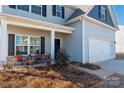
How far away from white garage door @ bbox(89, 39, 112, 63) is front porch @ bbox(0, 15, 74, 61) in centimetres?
277

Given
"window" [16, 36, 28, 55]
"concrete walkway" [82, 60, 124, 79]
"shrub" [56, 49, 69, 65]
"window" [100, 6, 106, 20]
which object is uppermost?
"window" [100, 6, 106, 20]

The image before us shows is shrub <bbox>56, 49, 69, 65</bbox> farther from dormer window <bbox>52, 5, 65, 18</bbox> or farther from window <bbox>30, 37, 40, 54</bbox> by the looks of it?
dormer window <bbox>52, 5, 65, 18</bbox>

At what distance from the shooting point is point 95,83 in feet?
24.5

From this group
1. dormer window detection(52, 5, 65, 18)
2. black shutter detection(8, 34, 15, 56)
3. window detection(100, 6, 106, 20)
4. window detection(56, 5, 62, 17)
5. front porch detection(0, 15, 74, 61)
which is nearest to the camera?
front porch detection(0, 15, 74, 61)

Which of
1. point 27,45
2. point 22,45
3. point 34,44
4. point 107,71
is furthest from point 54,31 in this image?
point 107,71

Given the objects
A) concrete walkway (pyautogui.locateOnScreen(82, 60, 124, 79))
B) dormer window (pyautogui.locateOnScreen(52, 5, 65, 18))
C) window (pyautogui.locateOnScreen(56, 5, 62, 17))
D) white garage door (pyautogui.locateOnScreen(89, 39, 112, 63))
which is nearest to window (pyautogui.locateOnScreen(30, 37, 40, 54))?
dormer window (pyautogui.locateOnScreen(52, 5, 65, 18))

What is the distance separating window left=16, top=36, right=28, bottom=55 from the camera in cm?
1166

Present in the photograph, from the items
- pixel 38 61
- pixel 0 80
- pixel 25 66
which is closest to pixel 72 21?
pixel 38 61

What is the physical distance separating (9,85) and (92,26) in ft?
32.8

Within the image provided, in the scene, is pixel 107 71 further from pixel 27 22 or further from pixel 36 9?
Answer: pixel 36 9

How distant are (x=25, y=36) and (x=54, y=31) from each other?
2.32 meters

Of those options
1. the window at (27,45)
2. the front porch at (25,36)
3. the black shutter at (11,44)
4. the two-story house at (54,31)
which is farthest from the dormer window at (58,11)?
the black shutter at (11,44)

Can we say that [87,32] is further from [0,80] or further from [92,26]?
[0,80]

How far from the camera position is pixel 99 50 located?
16.1 meters
